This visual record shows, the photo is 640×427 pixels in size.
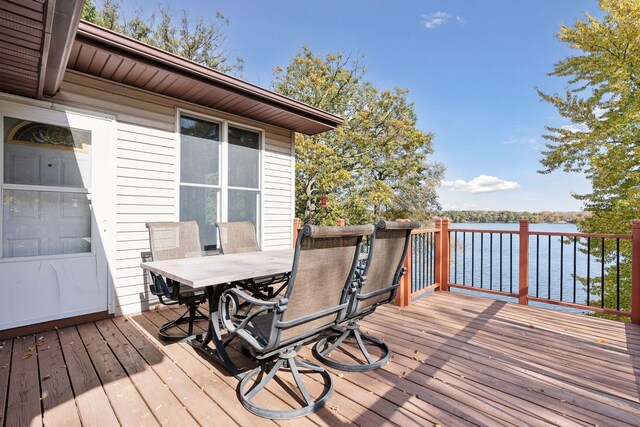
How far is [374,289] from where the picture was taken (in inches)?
88.7

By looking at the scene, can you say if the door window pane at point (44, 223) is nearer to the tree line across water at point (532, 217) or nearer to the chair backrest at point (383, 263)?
the chair backrest at point (383, 263)

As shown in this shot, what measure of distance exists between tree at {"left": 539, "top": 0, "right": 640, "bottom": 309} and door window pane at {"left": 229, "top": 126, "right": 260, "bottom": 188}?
765cm

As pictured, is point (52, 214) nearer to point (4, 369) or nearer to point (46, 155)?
point (46, 155)

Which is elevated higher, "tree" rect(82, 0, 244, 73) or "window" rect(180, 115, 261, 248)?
"tree" rect(82, 0, 244, 73)

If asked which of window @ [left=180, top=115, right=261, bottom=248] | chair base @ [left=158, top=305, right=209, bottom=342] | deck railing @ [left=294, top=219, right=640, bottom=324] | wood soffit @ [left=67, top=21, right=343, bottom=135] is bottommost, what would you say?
chair base @ [left=158, top=305, right=209, bottom=342]

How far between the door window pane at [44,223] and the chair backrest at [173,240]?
2.82ft

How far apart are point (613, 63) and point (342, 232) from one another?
8812mm

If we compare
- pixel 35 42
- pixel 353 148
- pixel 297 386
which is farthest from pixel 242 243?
pixel 353 148

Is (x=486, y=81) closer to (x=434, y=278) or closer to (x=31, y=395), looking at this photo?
(x=434, y=278)

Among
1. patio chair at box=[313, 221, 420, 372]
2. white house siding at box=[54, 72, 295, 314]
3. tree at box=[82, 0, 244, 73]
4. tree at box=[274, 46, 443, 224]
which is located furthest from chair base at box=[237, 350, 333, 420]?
tree at box=[82, 0, 244, 73]

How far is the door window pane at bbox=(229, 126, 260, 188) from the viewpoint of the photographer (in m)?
4.40

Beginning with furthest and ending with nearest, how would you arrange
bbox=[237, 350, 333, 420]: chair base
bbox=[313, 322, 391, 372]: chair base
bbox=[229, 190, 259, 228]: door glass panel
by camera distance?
bbox=[229, 190, 259, 228]: door glass panel < bbox=[313, 322, 391, 372]: chair base < bbox=[237, 350, 333, 420]: chair base

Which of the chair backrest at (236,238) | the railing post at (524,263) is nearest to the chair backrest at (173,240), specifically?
the chair backrest at (236,238)

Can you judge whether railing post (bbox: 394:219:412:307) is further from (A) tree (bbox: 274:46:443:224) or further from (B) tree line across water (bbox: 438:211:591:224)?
(A) tree (bbox: 274:46:443:224)
